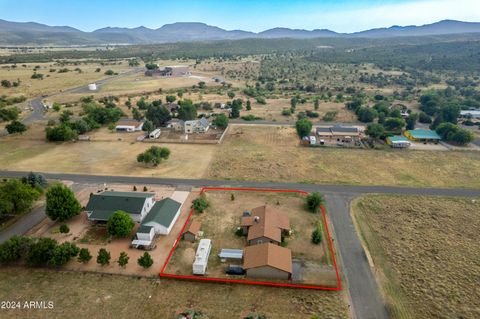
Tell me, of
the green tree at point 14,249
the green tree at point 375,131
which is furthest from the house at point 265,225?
the green tree at point 375,131

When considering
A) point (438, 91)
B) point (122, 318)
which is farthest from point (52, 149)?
point (438, 91)

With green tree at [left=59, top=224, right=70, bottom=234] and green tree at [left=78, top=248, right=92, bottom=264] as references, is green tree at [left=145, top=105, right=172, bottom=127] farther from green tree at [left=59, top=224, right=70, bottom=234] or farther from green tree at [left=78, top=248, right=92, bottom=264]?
green tree at [left=78, top=248, right=92, bottom=264]

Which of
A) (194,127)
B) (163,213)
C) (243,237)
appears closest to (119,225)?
(163,213)

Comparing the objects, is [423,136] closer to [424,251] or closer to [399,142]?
[399,142]

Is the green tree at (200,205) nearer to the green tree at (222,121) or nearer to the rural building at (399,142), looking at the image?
the green tree at (222,121)

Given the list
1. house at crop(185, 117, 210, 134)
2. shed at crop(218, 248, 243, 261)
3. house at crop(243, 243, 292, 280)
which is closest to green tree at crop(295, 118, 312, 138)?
house at crop(185, 117, 210, 134)

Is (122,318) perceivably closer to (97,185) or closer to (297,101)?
(97,185)
